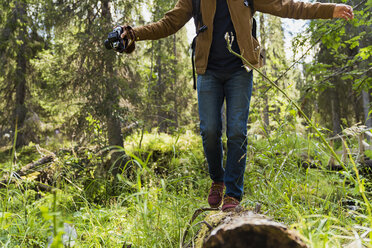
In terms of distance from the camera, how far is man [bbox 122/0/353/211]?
2.37m

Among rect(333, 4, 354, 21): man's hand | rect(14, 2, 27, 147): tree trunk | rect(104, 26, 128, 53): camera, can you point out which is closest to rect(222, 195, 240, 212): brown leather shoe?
rect(104, 26, 128, 53): camera

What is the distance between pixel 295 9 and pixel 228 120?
1223 mm

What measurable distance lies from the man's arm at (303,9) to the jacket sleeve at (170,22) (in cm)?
68

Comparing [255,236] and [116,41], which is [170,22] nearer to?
[116,41]

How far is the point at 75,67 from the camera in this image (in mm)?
Result: 6316

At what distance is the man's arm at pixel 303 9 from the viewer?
7.61 feet

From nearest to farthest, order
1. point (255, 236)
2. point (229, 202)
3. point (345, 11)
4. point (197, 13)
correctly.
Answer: point (255, 236) → point (229, 202) → point (345, 11) → point (197, 13)

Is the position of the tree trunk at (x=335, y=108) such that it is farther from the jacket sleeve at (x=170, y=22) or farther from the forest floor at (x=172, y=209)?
the jacket sleeve at (x=170, y=22)

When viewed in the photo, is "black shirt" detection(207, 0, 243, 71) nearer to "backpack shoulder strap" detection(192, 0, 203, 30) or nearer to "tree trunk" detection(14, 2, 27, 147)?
"backpack shoulder strap" detection(192, 0, 203, 30)

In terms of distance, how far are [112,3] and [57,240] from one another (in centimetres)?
633

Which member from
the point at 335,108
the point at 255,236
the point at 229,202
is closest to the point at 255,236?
the point at 255,236

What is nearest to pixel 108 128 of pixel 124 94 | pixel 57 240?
pixel 124 94

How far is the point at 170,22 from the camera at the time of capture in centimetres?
276

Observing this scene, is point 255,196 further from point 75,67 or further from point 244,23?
point 75,67
